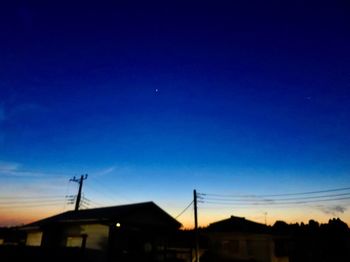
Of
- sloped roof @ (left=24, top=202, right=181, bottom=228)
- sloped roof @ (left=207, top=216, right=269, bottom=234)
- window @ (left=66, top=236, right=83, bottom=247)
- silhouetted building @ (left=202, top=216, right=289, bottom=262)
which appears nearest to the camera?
sloped roof @ (left=24, top=202, right=181, bottom=228)

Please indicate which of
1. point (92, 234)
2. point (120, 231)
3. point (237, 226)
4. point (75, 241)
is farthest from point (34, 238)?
point (237, 226)

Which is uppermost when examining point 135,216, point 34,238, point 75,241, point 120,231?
point 135,216

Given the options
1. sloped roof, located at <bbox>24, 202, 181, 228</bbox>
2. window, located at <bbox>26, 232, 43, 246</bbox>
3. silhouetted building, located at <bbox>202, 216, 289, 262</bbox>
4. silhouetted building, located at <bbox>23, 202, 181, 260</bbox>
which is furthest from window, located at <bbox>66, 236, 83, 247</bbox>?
silhouetted building, located at <bbox>202, 216, 289, 262</bbox>

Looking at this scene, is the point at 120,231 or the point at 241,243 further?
the point at 241,243

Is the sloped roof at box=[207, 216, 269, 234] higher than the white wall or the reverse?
higher

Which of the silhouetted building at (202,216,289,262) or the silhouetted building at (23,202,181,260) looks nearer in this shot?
the silhouetted building at (23,202,181,260)

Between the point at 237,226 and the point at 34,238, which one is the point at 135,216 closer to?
the point at 34,238

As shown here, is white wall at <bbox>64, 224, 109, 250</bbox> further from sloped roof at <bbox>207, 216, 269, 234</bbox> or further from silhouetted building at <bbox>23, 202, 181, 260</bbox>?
sloped roof at <bbox>207, 216, 269, 234</bbox>

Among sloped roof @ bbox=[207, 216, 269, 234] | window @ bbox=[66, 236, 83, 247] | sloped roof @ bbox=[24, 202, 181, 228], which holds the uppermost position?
sloped roof @ bbox=[207, 216, 269, 234]

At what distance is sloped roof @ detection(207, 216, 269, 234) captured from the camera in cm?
4056

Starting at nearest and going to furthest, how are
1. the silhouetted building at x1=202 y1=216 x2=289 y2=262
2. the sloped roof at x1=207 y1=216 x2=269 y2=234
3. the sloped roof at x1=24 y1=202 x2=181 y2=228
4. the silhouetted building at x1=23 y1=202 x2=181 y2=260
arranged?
the silhouetted building at x1=23 y1=202 x2=181 y2=260 → the sloped roof at x1=24 y1=202 x2=181 y2=228 → the silhouetted building at x1=202 y1=216 x2=289 y2=262 → the sloped roof at x1=207 y1=216 x2=269 y2=234

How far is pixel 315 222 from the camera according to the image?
92000 millimetres

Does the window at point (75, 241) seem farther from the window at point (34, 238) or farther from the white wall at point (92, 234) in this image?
the window at point (34, 238)

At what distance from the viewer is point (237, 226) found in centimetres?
4253
